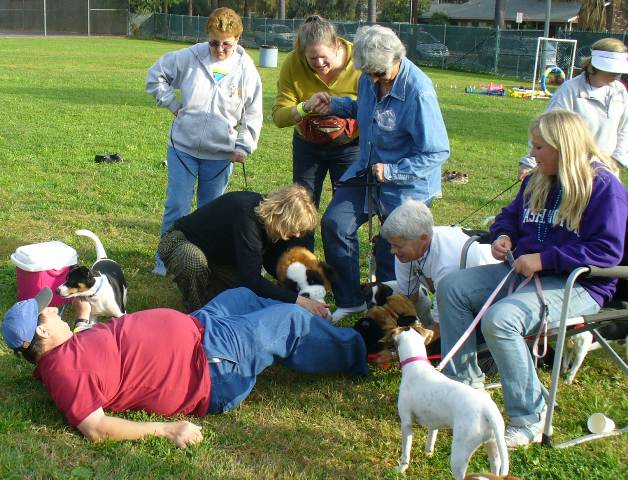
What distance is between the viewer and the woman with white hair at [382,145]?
4.51 m

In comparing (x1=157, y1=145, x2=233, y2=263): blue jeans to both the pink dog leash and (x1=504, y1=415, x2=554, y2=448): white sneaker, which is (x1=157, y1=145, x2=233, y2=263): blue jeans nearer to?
the pink dog leash

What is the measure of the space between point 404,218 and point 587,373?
1.47 m

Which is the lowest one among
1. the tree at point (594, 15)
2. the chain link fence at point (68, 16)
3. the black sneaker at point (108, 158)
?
the black sneaker at point (108, 158)

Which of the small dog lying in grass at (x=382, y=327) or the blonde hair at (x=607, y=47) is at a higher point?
the blonde hair at (x=607, y=47)

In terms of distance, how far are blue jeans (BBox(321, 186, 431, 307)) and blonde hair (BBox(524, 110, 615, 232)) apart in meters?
1.49

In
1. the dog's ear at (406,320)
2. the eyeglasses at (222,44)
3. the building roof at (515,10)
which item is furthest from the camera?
the building roof at (515,10)

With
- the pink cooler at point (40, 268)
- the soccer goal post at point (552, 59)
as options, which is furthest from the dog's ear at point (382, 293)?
the soccer goal post at point (552, 59)

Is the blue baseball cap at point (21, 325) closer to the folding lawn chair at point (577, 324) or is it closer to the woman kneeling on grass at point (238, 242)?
the woman kneeling on grass at point (238, 242)

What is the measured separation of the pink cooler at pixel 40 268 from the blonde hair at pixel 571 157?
3006 mm

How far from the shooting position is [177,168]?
19.1ft

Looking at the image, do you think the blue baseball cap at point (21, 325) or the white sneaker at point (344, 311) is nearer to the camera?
the blue baseball cap at point (21, 325)

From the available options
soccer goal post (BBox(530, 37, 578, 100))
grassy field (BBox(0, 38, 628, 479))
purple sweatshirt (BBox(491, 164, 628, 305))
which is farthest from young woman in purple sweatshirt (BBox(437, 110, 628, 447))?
soccer goal post (BBox(530, 37, 578, 100))

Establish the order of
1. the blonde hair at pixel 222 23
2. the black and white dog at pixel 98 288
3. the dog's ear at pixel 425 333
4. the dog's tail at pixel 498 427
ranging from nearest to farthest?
1. the dog's tail at pixel 498 427
2. the dog's ear at pixel 425 333
3. the black and white dog at pixel 98 288
4. the blonde hair at pixel 222 23

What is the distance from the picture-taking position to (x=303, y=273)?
5.02 m
